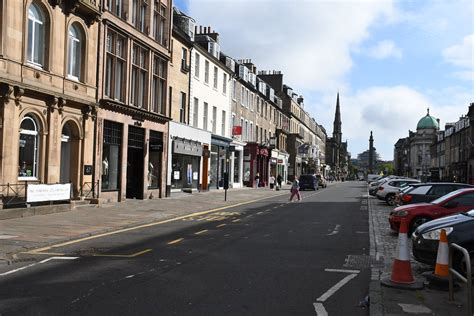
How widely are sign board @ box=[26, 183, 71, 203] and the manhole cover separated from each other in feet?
37.5

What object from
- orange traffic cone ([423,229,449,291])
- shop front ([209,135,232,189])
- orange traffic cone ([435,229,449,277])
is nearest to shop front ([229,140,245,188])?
shop front ([209,135,232,189])

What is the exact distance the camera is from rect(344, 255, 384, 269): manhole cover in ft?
33.3

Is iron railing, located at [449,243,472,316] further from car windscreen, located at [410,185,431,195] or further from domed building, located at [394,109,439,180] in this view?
domed building, located at [394,109,439,180]

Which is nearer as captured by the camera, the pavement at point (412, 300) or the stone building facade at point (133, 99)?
the pavement at point (412, 300)

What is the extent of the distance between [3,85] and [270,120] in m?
47.7

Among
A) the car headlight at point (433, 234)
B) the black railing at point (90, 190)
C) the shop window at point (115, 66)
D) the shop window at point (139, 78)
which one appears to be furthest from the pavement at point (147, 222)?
the shop window at point (139, 78)

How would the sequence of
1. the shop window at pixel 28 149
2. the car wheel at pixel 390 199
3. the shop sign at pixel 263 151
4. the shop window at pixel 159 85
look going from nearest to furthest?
the shop window at pixel 28 149 < the car wheel at pixel 390 199 < the shop window at pixel 159 85 < the shop sign at pixel 263 151

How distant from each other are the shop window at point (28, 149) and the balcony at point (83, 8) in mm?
4801

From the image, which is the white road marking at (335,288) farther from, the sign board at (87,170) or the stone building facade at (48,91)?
the sign board at (87,170)

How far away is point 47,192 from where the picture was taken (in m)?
18.5

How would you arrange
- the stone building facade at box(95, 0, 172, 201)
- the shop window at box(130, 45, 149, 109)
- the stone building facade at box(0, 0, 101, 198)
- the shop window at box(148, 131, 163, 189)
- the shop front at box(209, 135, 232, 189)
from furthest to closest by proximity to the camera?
1. the shop front at box(209, 135, 232, 189)
2. the shop window at box(148, 131, 163, 189)
3. the shop window at box(130, 45, 149, 109)
4. the stone building facade at box(95, 0, 172, 201)
5. the stone building facade at box(0, 0, 101, 198)

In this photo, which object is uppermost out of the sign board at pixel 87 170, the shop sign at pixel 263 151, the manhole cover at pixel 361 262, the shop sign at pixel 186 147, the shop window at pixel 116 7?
the shop window at pixel 116 7

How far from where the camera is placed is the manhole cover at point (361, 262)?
10.1 meters

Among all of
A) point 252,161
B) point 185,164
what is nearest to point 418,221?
point 185,164
